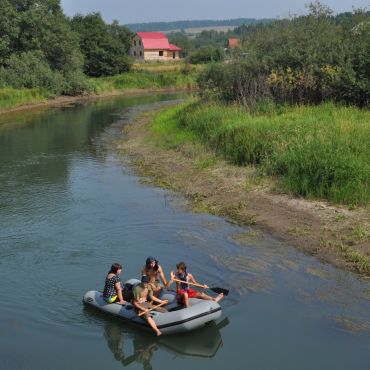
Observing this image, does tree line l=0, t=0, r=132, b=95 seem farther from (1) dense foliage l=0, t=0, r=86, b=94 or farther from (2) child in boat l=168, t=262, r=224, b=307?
(2) child in boat l=168, t=262, r=224, b=307

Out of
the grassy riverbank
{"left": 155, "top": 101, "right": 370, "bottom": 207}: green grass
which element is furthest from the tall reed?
the grassy riverbank

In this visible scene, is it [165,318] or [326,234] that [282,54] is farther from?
[165,318]

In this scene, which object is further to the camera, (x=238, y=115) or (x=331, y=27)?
Result: (x=331, y=27)

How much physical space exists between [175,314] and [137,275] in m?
2.49

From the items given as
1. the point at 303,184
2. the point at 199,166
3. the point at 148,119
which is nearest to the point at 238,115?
the point at 199,166

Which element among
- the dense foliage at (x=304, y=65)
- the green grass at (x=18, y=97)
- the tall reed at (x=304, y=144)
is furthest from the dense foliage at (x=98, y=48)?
the tall reed at (x=304, y=144)

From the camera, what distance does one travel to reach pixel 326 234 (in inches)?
545

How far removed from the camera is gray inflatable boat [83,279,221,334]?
32.0 ft

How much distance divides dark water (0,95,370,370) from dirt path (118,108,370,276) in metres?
0.47

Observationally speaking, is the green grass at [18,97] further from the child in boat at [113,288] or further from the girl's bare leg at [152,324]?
the girl's bare leg at [152,324]

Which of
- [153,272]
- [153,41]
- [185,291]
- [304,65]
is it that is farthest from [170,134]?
[153,41]

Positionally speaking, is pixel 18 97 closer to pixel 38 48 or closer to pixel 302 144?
pixel 38 48

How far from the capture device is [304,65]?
2516 centimetres

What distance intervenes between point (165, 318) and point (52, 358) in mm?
1959
